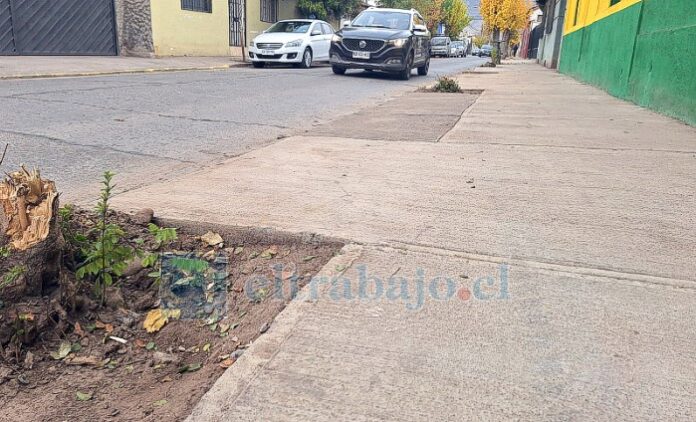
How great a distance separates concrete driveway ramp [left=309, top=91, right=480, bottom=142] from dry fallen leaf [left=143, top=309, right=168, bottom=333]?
3879 mm

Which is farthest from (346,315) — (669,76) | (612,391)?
(669,76)

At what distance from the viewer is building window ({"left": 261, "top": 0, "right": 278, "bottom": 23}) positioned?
26.4 meters

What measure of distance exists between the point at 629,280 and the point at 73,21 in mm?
17312

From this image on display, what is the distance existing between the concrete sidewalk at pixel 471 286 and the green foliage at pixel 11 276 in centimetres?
92

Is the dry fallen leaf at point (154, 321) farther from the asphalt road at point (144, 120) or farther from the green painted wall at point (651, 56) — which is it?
the green painted wall at point (651, 56)

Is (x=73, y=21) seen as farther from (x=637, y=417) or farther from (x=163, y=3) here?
(x=637, y=417)

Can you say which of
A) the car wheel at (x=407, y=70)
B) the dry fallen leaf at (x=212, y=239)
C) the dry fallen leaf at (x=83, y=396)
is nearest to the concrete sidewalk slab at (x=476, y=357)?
the dry fallen leaf at (x=83, y=396)

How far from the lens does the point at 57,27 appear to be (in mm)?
15664

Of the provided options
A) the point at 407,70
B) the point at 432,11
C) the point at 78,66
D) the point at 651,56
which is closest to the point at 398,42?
the point at 407,70

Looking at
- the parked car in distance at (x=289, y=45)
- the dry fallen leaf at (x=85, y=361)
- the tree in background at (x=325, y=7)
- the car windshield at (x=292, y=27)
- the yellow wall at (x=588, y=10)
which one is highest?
the tree in background at (x=325, y=7)

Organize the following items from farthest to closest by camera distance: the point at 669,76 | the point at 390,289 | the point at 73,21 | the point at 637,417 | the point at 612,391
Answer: the point at 73,21, the point at 669,76, the point at 390,289, the point at 612,391, the point at 637,417

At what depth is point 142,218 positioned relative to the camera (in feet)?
9.80

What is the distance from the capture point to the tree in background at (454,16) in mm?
57625

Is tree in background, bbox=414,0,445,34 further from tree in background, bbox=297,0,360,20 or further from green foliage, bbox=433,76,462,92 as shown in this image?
green foliage, bbox=433,76,462,92
